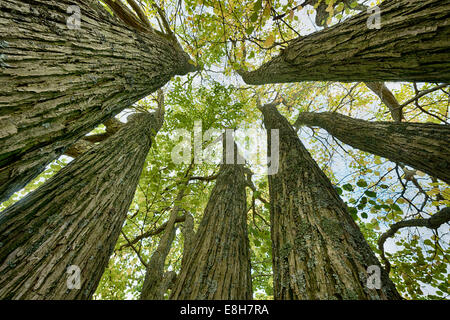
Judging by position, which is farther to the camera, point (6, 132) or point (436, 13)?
point (436, 13)

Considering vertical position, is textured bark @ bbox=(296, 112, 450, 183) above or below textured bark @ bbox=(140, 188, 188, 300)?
above

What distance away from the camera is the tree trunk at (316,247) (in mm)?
1058

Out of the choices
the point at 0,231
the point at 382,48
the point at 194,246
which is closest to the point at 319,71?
the point at 382,48

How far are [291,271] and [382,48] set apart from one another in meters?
2.10

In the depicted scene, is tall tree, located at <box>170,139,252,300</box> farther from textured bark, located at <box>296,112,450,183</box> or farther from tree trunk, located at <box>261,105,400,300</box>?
textured bark, located at <box>296,112,450,183</box>

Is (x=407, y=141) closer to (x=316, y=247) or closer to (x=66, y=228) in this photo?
(x=316, y=247)

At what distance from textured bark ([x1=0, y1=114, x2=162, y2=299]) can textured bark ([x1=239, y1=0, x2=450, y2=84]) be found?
10.3 ft

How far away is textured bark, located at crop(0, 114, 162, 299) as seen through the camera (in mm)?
1284

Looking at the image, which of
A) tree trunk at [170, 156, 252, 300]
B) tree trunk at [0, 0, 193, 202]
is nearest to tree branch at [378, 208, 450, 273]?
tree trunk at [170, 156, 252, 300]

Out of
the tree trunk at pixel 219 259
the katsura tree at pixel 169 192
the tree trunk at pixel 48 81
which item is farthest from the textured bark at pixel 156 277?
the tree trunk at pixel 48 81

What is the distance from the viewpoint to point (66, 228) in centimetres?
162

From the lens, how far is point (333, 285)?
105cm

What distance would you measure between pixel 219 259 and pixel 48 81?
2046 millimetres
